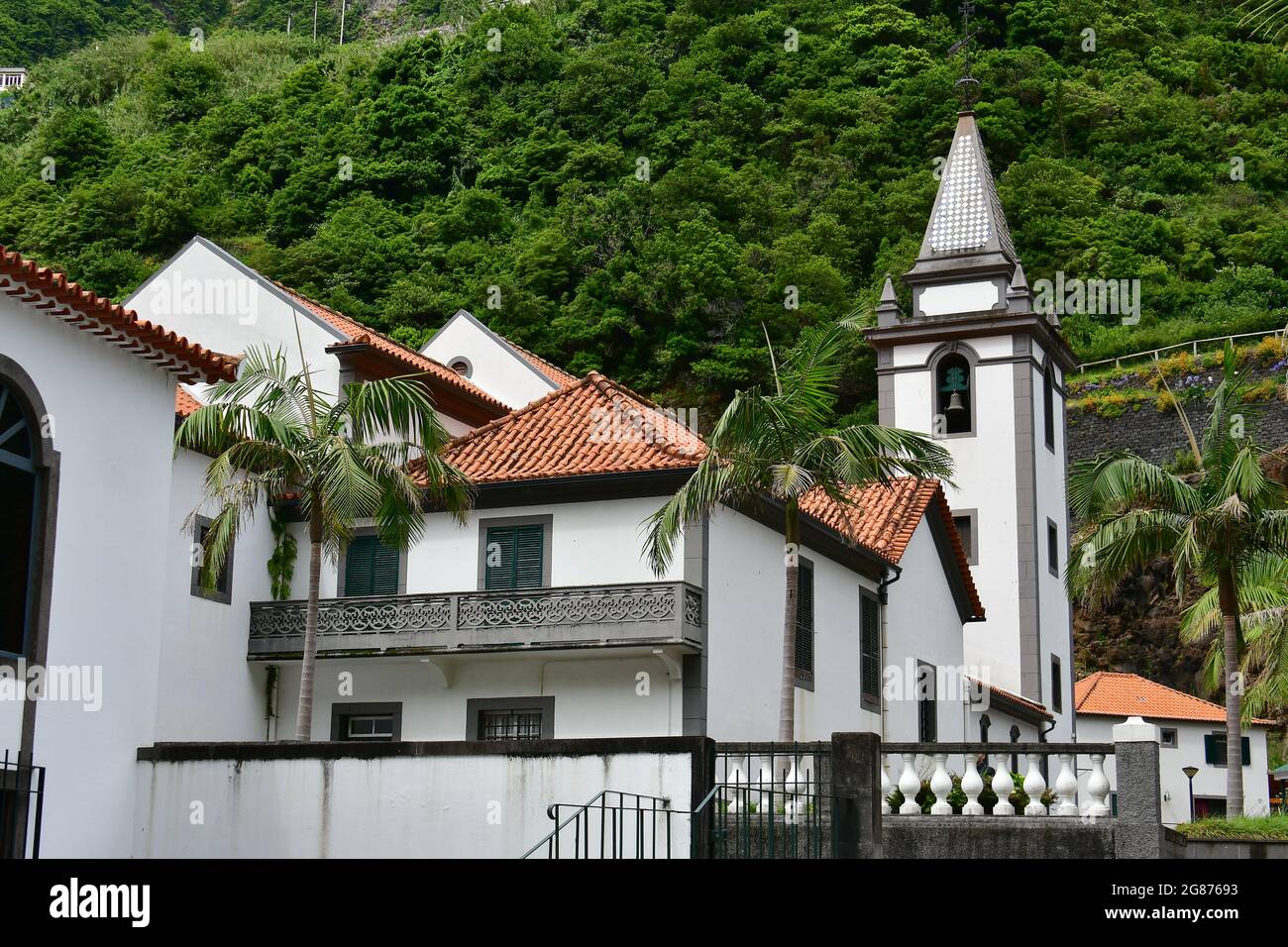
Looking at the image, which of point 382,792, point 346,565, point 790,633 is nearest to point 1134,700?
point 346,565

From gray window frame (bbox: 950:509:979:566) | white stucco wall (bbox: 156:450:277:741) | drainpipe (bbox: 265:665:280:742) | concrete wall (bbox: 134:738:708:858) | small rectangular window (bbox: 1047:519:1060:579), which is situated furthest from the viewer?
small rectangular window (bbox: 1047:519:1060:579)

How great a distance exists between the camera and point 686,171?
202 feet

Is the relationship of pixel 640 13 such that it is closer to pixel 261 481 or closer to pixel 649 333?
pixel 649 333

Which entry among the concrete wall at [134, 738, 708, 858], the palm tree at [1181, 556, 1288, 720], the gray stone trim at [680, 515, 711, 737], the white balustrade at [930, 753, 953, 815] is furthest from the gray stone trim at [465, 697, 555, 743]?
the palm tree at [1181, 556, 1288, 720]

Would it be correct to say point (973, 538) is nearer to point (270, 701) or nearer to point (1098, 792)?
point (270, 701)

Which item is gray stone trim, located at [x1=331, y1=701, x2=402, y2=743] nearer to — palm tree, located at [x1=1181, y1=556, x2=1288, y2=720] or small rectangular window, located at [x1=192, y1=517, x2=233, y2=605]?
small rectangular window, located at [x1=192, y1=517, x2=233, y2=605]

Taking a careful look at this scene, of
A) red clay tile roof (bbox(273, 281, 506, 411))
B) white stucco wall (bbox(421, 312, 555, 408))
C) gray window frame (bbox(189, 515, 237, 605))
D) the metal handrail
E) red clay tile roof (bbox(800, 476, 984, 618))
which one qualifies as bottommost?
gray window frame (bbox(189, 515, 237, 605))

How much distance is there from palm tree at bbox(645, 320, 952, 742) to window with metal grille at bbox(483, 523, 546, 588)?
3.45 metres

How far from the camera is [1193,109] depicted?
71.1 meters

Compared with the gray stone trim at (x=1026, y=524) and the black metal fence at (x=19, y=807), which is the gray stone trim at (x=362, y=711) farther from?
the gray stone trim at (x=1026, y=524)

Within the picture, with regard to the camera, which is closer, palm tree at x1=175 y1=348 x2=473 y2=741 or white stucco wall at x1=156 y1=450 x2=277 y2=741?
palm tree at x1=175 y1=348 x2=473 y2=741

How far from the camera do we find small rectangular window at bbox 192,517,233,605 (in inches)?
957

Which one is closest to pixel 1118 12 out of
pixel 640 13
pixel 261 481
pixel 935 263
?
pixel 640 13

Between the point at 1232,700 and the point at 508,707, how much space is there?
1040 centimetres
